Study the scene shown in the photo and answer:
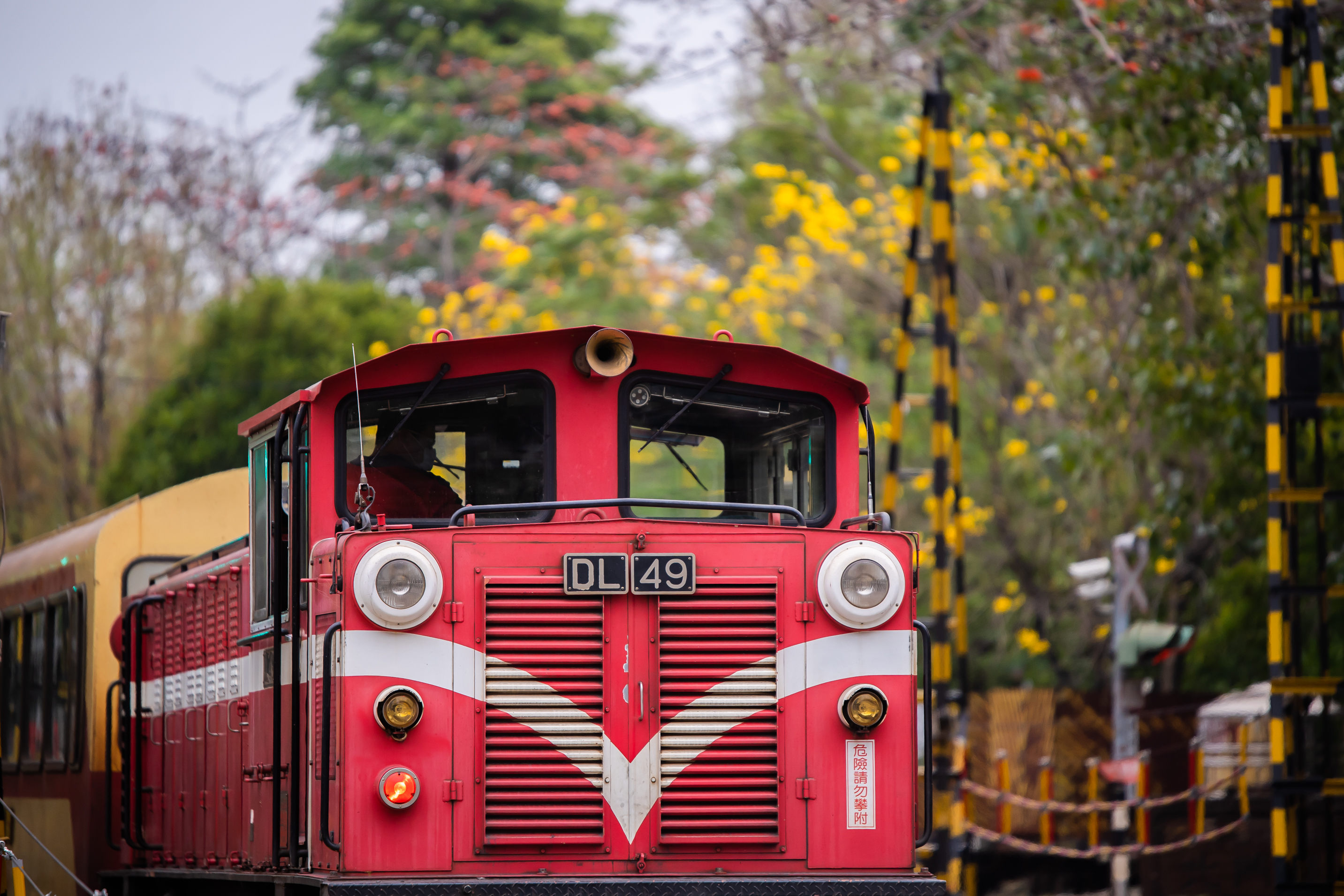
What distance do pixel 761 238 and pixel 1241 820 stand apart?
50.8ft

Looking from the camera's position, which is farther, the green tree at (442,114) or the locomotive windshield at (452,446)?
the green tree at (442,114)

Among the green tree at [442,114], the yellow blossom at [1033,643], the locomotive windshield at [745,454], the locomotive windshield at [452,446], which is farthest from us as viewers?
the green tree at [442,114]

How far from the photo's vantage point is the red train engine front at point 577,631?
270 inches

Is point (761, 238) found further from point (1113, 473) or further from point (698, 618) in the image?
point (698, 618)

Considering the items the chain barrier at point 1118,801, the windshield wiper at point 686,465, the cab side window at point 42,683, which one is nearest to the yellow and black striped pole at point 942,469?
the chain barrier at point 1118,801

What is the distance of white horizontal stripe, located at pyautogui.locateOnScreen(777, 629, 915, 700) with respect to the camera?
721 cm

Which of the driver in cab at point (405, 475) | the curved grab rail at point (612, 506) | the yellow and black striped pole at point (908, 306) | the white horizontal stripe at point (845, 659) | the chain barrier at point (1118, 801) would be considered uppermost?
the yellow and black striped pole at point (908, 306)

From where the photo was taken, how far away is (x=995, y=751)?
19812 mm

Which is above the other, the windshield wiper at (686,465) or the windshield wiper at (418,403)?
the windshield wiper at (418,403)

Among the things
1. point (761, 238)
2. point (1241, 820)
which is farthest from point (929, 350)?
point (1241, 820)

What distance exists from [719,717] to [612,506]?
101 cm

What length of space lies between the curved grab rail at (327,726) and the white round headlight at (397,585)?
0.18 m

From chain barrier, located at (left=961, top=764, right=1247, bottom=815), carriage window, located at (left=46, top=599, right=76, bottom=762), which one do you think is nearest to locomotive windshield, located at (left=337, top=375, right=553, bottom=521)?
carriage window, located at (left=46, top=599, right=76, bottom=762)

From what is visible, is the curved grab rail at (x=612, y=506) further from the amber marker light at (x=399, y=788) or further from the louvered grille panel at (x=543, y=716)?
the amber marker light at (x=399, y=788)
